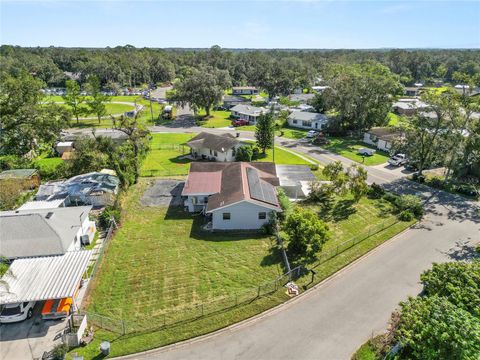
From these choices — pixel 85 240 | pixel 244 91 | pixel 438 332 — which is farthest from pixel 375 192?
pixel 244 91

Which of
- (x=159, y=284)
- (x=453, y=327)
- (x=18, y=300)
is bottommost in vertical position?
(x=159, y=284)

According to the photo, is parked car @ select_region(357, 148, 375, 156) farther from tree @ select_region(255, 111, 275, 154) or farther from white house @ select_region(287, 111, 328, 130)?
white house @ select_region(287, 111, 328, 130)

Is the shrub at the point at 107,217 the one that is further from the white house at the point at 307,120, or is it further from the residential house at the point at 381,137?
the white house at the point at 307,120

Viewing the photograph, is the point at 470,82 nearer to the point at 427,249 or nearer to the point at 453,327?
the point at 427,249

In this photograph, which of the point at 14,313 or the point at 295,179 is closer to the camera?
the point at 14,313

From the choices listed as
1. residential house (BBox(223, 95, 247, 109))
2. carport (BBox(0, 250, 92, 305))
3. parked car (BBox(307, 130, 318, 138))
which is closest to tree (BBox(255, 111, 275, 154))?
parked car (BBox(307, 130, 318, 138))

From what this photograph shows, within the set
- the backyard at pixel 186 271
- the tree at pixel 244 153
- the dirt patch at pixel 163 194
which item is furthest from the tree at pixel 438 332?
the tree at pixel 244 153

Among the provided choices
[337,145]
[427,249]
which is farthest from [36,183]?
[337,145]

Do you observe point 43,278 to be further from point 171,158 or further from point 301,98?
point 301,98

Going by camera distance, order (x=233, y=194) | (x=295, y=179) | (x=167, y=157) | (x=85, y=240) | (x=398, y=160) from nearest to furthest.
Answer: (x=85, y=240)
(x=233, y=194)
(x=295, y=179)
(x=398, y=160)
(x=167, y=157)
